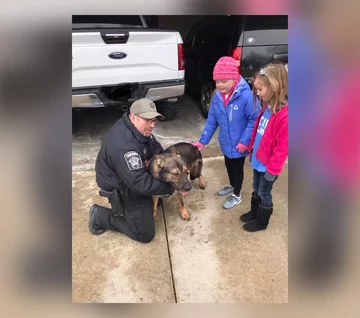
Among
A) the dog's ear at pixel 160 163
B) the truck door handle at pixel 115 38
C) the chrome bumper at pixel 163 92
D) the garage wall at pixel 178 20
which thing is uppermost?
the garage wall at pixel 178 20

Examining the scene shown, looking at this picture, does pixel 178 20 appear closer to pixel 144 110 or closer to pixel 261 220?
pixel 144 110

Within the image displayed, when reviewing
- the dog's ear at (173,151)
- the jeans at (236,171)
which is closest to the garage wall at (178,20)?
the dog's ear at (173,151)

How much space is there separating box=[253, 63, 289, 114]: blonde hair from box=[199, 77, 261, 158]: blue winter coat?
540 millimetres

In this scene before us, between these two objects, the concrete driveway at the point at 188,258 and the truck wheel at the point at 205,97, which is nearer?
the concrete driveway at the point at 188,258

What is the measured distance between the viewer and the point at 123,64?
8.84ft

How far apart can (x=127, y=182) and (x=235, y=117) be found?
3.94 ft

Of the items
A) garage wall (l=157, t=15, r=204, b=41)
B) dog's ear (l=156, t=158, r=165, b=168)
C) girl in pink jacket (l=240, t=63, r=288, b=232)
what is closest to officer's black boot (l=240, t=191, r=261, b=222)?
girl in pink jacket (l=240, t=63, r=288, b=232)

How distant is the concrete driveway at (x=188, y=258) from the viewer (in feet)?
6.66

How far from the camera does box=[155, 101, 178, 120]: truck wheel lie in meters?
4.61

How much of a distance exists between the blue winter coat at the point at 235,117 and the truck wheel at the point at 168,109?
168 cm

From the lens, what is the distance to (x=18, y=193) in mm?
1403

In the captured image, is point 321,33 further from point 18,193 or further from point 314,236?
point 18,193

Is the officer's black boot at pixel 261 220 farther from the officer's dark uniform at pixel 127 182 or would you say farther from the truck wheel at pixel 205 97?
the truck wheel at pixel 205 97

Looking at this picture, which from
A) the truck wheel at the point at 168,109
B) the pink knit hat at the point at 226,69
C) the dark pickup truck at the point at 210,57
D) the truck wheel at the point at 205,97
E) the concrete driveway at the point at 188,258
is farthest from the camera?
the truck wheel at the point at 205,97
